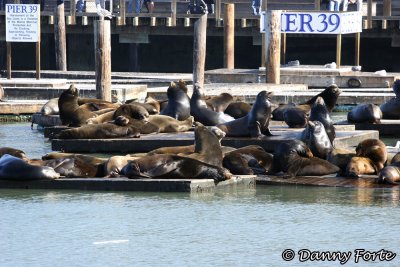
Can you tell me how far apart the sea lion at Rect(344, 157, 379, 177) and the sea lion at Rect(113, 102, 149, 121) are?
172 inches

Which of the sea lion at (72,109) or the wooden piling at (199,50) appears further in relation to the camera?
the wooden piling at (199,50)

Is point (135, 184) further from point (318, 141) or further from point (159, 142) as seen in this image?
point (159, 142)

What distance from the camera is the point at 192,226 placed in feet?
37.4

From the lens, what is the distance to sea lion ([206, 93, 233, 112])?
1898 centimetres

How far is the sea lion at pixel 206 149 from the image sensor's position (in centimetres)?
1337

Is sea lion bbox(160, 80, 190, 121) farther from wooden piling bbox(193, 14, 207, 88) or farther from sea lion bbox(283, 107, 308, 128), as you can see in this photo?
wooden piling bbox(193, 14, 207, 88)

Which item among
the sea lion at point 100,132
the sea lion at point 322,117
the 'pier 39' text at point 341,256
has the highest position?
the sea lion at point 322,117

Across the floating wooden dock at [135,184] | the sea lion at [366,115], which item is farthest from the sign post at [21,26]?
the floating wooden dock at [135,184]

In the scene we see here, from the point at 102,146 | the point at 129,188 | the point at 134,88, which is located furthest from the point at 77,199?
the point at 134,88

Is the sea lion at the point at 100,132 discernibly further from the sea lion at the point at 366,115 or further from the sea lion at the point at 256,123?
the sea lion at the point at 366,115

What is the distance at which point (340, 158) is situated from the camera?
13898 mm

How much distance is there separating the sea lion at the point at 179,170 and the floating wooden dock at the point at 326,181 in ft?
1.87

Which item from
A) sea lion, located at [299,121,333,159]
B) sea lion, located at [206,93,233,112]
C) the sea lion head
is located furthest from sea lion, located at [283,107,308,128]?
the sea lion head

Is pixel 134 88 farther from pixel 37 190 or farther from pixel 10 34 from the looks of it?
pixel 37 190
